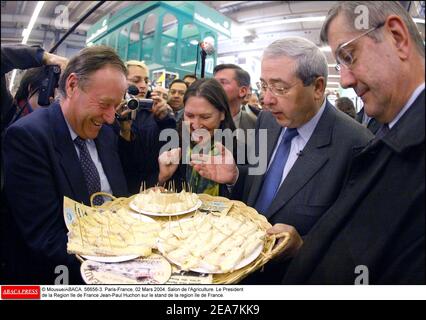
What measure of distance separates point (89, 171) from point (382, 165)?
0.63 meters

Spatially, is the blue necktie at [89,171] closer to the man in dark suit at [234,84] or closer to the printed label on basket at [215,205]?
the printed label on basket at [215,205]

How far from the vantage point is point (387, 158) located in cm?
45

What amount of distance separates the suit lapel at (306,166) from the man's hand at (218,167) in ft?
0.59

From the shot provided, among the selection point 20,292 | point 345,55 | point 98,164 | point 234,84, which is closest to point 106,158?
point 98,164

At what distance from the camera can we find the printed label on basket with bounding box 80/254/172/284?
490mm

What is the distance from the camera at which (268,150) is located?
2.55 ft

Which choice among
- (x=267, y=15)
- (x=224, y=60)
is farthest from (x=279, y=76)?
(x=224, y=60)

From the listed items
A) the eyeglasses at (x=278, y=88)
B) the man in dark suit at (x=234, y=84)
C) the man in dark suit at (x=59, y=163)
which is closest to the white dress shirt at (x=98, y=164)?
the man in dark suit at (x=59, y=163)

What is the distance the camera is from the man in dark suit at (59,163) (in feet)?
1.91

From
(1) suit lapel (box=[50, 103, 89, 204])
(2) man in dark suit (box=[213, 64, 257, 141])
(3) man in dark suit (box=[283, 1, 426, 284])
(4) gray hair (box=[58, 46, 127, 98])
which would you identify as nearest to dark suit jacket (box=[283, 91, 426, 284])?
(3) man in dark suit (box=[283, 1, 426, 284])

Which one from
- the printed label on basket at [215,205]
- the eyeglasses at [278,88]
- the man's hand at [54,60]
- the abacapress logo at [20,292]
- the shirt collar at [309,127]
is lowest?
the abacapress logo at [20,292]

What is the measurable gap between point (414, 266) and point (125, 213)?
0.55 m

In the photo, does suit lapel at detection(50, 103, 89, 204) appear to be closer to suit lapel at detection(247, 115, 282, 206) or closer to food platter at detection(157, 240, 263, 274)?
food platter at detection(157, 240, 263, 274)

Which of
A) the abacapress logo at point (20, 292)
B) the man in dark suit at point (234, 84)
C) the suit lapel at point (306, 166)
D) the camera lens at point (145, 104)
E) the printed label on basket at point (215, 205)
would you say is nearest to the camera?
the abacapress logo at point (20, 292)
